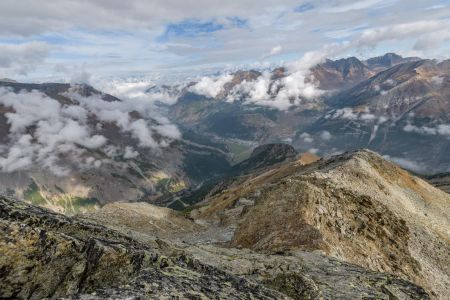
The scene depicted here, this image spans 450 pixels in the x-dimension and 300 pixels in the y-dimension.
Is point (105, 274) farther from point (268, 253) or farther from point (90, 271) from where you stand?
point (268, 253)

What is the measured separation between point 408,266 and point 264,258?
26565mm

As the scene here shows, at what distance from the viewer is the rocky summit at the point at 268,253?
57.9 feet

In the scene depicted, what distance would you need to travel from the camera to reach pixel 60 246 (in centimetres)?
1897

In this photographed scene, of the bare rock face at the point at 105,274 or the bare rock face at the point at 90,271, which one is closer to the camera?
the bare rock face at the point at 105,274

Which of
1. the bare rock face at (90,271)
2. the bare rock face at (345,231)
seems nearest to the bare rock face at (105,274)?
the bare rock face at (90,271)

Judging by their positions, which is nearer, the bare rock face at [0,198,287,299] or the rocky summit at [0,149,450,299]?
the bare rock face at [0,198,287,299]

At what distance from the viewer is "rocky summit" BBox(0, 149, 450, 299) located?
1766 cm

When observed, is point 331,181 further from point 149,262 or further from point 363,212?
point 149,262

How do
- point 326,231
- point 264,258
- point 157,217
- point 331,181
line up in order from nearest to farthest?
point 264,258
point 326,231
point 331,181
point 157,217

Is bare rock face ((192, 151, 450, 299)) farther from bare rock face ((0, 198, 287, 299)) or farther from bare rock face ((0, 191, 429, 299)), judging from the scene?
bare rock face ((0, 198, 287, 299))

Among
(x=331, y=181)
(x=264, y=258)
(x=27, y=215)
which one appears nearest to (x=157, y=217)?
(x=331, y=181)

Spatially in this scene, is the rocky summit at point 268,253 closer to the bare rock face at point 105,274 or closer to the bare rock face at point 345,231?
the bare rock face at point 105,274

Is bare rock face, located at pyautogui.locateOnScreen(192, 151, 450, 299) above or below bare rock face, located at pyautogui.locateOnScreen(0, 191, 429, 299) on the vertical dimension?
below

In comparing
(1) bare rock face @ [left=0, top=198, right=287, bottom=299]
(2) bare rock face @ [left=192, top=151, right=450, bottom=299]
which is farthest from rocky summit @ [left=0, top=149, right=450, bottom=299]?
(2) bare rock face @ [left=192, top=151, right=450, bottom=299]
